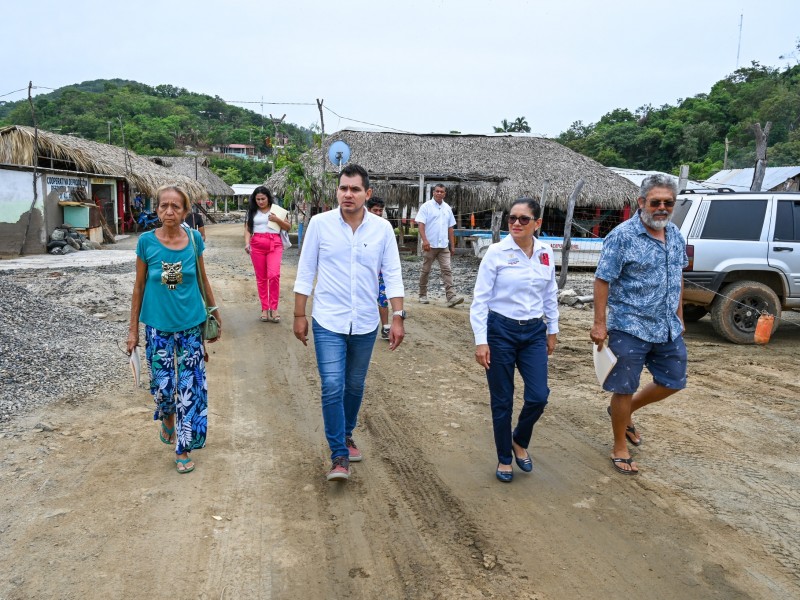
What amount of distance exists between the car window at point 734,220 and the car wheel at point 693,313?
1420mm

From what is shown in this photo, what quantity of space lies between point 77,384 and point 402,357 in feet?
10.6

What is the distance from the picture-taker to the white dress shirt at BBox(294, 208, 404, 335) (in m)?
3.71

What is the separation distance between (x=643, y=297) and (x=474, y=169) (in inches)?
734

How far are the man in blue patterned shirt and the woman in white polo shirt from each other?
447 millimetres

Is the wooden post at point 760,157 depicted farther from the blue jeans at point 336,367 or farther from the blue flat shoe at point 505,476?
the blue jeans at point 336,367

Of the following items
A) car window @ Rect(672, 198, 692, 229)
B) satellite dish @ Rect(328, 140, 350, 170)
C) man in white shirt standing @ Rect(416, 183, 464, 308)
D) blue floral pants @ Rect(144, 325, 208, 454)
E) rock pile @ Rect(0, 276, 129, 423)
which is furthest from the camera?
satellite dish @ Rect(328, 140, 350, 170)

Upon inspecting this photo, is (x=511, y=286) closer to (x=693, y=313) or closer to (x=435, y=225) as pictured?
(x=435, y=225)

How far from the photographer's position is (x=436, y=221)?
30.3 feet

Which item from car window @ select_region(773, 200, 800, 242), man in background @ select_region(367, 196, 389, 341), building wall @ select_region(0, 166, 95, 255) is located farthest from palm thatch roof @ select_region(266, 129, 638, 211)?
car window @ select_region(773, 200, 800, 242)

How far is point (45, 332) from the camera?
7023 millimetres

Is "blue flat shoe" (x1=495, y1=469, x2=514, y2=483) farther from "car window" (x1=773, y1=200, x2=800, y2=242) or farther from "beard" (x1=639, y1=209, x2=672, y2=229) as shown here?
"car window" (x1=773, y1=200, x2=800, y2=242)

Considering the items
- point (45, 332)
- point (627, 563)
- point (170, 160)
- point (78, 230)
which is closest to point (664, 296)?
point (627, 563)

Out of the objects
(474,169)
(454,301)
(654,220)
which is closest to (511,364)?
(654,220)

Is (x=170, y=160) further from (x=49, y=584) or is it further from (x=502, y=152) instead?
(x=49, y=584)
